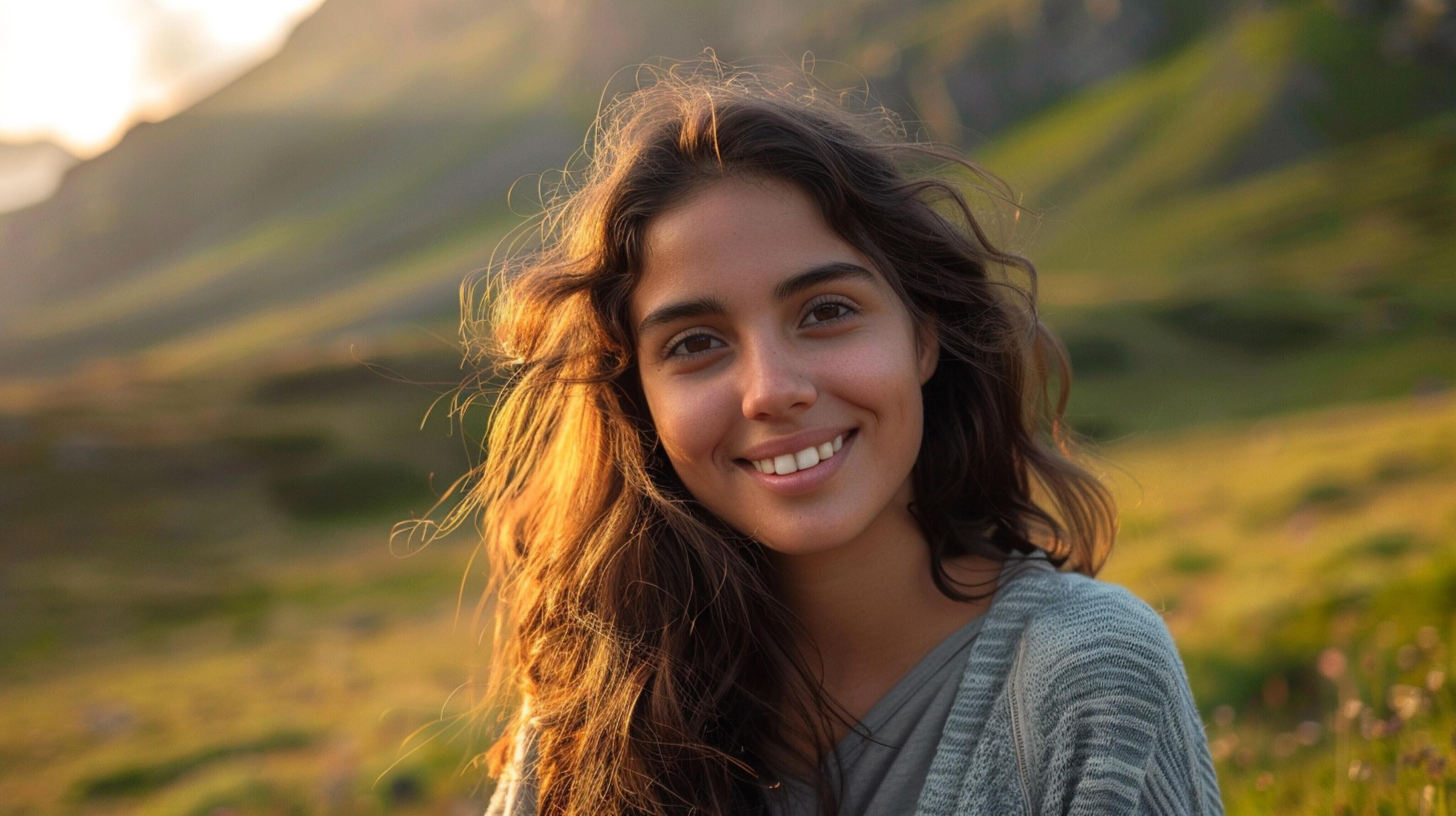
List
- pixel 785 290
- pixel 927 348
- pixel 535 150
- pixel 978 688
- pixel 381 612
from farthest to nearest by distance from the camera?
pixel 535 150 → pixel 381 612 → pixel 927 348 → pixel 785 290 → pixel 978 688

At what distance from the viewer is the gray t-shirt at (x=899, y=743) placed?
106 inches

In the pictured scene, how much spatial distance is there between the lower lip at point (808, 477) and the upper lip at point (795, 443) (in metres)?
0.04

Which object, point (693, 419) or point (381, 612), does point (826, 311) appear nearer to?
point (693, 419)

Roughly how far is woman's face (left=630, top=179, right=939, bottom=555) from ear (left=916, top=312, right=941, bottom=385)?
210 mm

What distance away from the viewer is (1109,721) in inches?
92.0

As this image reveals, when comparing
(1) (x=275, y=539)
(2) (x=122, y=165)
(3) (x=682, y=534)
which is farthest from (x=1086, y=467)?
(2) (x=122, y=165)

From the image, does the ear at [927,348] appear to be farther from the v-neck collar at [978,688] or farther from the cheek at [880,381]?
the v-neck collar at [978,688]

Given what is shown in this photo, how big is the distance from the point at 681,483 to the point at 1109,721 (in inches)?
57.2

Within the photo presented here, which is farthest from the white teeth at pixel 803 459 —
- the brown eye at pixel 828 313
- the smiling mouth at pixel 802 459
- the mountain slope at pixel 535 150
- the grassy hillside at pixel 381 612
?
the mountain slope at pixel 535 150

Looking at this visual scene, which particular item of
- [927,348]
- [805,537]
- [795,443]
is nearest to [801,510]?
[805,537]

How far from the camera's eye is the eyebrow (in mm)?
2717

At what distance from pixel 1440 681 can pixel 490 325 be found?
3296 millimetres

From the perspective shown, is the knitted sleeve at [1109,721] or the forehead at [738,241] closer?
the knitted sleeve at [1109,721]

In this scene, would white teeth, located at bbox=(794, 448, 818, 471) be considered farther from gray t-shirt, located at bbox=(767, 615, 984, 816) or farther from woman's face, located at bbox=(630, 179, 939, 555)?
gray t-shirt, located at bbox=(767, 615, 984, 816)
